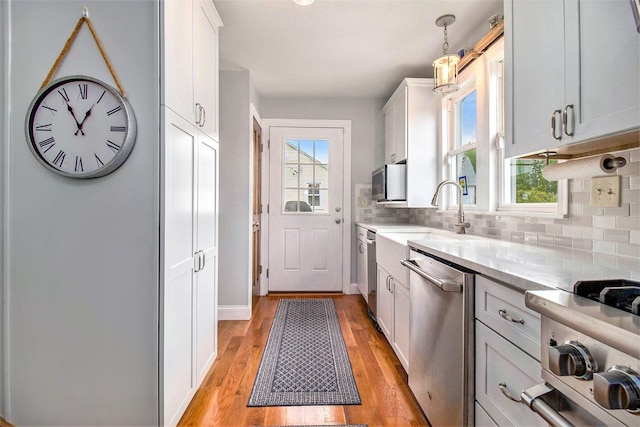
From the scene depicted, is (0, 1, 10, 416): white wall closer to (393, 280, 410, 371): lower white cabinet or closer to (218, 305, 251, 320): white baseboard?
(218, 305, 251, 320): white baseboard

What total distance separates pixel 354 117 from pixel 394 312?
8.46 feet

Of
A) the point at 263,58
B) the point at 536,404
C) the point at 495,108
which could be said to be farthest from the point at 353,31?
the point at 536,404

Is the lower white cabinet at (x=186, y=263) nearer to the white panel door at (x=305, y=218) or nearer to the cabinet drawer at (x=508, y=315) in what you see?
Result: the cabinet drawer at (x=508, y=315)

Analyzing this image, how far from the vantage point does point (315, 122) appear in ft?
12.6

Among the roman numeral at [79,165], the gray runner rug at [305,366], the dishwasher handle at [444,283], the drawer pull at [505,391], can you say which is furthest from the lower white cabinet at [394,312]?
the roman numeral at [79,165]

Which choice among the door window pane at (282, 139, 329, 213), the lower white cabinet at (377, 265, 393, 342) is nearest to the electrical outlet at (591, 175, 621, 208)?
the lower white cabinet at (377, 265, 393, 342)

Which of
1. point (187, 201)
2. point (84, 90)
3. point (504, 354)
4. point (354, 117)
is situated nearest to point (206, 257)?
point (187, 201)

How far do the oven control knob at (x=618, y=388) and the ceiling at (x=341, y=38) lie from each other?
2250 mm

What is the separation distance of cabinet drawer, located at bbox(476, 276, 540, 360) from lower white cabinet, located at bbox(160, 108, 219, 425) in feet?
4.28

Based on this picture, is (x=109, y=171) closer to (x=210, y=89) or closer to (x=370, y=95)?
(x=210, y=89)

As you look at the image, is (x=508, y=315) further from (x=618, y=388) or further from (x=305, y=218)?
(x=305, y=218)

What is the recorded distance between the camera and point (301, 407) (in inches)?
66.2

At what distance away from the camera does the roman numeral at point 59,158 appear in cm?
134

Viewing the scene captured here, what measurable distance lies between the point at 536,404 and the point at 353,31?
98.6 inches
